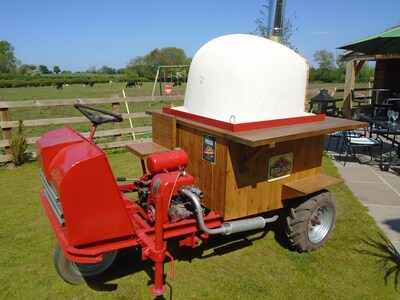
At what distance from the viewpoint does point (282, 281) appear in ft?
10.4

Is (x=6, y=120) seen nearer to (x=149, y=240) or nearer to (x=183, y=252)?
(x=183, y=252)

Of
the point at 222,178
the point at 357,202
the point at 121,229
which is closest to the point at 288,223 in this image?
the point at 222,178

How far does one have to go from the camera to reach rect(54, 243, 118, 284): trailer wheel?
118 inches

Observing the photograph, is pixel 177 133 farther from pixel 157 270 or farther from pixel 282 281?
pixel 282 281

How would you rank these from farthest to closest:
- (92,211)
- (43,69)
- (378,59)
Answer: (43,69), (378,59), (92,211)

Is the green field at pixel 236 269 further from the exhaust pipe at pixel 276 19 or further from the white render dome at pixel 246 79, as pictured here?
the exhaust pipe at pixel 276 19

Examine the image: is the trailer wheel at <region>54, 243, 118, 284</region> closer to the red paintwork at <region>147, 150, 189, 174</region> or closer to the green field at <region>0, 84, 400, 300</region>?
the green field at <region>0, 84, 400, 300</region>

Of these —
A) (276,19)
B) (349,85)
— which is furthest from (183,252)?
(349,85)

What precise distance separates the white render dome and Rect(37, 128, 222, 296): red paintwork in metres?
0.93

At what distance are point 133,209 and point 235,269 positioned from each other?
1.20 metres

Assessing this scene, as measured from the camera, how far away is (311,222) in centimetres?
367

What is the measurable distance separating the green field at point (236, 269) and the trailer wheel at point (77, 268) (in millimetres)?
78

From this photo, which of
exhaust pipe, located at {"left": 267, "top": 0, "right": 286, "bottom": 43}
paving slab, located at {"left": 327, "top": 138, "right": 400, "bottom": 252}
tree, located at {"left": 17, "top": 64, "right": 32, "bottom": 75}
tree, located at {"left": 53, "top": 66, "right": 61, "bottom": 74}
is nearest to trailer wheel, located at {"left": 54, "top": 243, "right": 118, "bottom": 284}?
paving slab, located at {"left": 327, "top": 138, "right": 400, "bottom": 252}

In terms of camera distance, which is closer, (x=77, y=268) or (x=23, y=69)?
(x=77, y=268)
